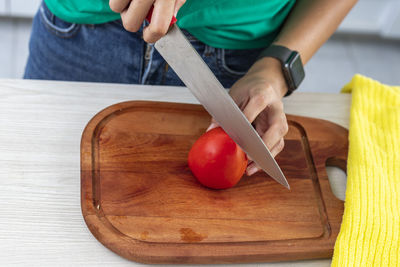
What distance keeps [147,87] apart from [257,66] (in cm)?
23

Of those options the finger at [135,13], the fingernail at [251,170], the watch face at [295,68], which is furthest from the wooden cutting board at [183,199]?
the finger at [135,13]

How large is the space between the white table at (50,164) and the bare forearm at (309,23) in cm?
12

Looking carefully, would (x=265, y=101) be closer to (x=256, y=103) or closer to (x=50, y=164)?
(x=256, y=103)

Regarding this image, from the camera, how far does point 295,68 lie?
941 millimetres

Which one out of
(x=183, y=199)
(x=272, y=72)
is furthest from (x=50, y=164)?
(x=272, y=72)

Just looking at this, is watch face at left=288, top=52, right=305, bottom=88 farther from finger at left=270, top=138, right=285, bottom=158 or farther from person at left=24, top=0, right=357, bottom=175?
finger at left=270, top=138, right=285, bottom=158

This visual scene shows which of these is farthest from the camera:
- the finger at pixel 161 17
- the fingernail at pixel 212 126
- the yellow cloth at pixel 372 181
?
the fingernail at pixel 212 126

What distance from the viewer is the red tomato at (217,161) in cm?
79

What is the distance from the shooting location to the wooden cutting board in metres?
0.74

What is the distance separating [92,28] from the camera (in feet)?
3.20

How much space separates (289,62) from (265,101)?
122mm

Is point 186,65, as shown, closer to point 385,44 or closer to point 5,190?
point 5,190

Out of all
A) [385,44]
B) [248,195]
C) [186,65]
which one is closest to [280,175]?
[248,195]

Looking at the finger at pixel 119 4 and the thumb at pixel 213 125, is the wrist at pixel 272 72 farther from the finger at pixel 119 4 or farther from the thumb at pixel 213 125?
the finger at pixel 119 4
